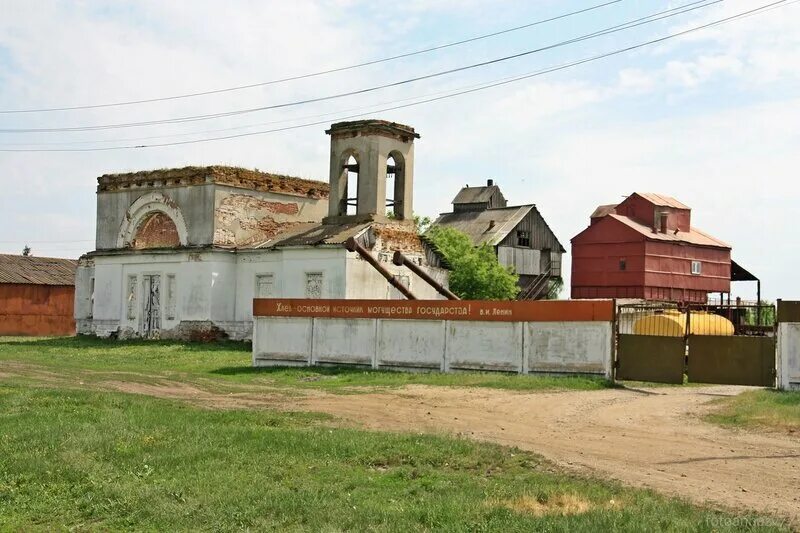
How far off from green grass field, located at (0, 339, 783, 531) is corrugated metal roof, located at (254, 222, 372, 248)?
1957 cm

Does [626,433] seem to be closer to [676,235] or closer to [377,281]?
[377,281]

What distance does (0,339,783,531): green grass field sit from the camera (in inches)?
355

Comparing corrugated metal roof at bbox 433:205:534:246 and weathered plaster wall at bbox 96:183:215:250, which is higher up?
corrugated metal roof at bbox 433:205:534:246

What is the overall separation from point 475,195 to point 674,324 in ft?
142

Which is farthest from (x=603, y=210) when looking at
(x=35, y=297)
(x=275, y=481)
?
(x=275, y=481)

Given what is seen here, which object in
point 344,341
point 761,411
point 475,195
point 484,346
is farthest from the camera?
point 475,195

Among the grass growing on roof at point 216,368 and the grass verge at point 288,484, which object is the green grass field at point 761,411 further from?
the grass verge at point 288,484

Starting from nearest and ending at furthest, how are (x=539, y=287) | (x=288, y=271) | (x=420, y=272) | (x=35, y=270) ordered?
(x=420, y=272)
(x=288, y=271)
(x=35, y=270)
(x=539, y=287)

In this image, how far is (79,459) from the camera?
→ 41.0 ft

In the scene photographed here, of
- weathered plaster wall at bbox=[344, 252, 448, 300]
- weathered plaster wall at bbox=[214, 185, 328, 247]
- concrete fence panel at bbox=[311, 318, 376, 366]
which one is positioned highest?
weathered plaster wall at bbox=[214, 185, 328, 247]

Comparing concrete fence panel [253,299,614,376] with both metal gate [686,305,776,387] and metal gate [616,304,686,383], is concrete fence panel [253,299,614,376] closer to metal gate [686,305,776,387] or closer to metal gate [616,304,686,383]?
metal gate [616,304,686,383]

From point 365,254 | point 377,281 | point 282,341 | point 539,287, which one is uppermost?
point 365,254

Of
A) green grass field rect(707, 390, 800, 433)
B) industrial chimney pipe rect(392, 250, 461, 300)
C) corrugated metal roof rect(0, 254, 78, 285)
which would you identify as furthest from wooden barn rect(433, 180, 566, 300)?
green grass field rect(707, 390, 800, 433)

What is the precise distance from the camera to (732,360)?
69.9 feet
